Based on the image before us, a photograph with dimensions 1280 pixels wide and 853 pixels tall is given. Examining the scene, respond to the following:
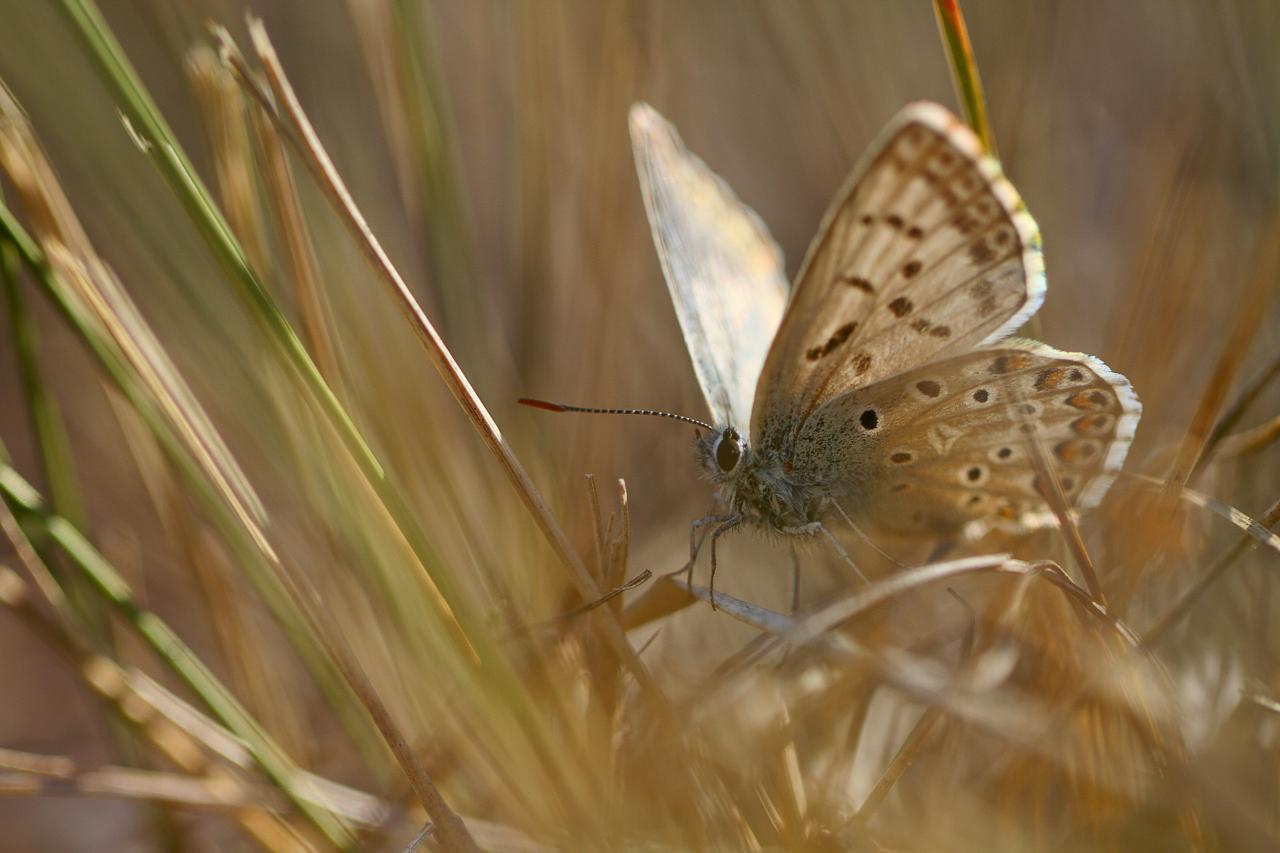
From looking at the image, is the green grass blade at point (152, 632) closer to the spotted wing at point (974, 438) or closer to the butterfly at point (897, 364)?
the butterfly at point (897, 364)

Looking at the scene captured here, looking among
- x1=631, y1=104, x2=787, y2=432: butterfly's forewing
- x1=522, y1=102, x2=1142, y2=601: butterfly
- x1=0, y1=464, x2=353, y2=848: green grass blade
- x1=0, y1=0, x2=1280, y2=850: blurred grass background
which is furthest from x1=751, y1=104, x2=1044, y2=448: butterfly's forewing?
x1=0, y1=464, x2=353, y2=848: green grass blade

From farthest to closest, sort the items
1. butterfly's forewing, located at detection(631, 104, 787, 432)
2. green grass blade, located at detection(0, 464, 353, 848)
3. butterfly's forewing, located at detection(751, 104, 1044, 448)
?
butterfly's forewing, located at detection(631, 104, 787, 432) < butterfly's forewing, located at detection(751, 104, 1044, 448) < green grass blade, located at detection(0, 464, 353, 848)

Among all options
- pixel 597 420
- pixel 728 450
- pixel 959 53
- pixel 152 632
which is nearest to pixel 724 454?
pixel 728 450

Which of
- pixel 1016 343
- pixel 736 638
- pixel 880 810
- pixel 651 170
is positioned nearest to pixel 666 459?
pixel 736 638

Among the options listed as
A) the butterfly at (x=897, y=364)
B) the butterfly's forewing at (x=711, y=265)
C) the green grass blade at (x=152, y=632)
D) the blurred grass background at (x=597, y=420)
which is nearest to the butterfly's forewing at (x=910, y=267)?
the butterfly at (x=897, y=364)

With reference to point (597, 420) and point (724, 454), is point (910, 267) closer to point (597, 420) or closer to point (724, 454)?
point (724, 454)

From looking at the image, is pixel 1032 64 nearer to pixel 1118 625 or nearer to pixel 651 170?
pixel 651 170

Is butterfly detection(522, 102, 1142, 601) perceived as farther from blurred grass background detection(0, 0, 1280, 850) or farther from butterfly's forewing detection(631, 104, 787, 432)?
blurred grass background detection(0, 0, 1280, 850)
